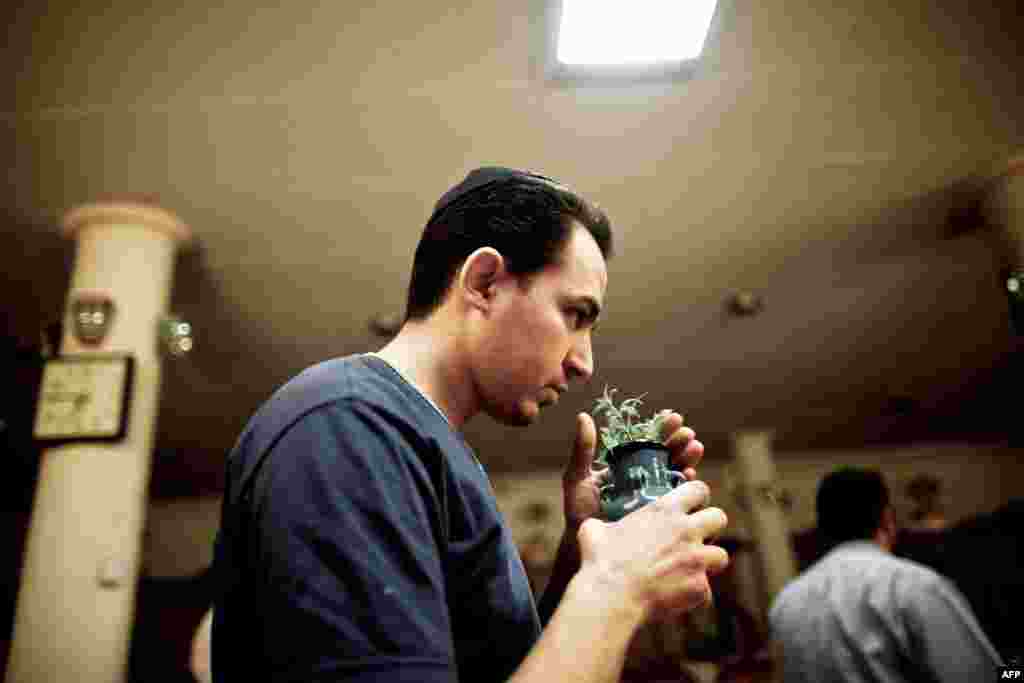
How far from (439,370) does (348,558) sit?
1.10ft

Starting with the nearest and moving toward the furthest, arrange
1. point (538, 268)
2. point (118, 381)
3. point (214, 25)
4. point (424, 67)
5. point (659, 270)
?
point (538, 268) < point (214, 25) < point (424, 67) < point (118, 381) < point (659, 270)

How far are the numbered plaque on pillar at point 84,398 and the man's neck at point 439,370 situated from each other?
5.29 feet

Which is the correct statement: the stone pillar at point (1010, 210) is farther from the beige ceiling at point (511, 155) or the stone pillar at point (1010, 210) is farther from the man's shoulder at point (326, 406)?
the man's shoulder at point (326, 406)

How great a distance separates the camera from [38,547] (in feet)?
6.25

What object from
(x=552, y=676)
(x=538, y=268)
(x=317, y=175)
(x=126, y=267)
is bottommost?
(x=552, y=676)

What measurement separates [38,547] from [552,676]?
6.46 ft

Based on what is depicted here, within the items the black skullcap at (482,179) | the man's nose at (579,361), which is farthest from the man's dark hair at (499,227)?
the man's nose at (579,361)

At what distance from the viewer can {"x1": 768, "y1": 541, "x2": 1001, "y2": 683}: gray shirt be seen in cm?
127

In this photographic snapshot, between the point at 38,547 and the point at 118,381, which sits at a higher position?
the point at 118,381

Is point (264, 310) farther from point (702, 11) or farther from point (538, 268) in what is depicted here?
point (538, 268)

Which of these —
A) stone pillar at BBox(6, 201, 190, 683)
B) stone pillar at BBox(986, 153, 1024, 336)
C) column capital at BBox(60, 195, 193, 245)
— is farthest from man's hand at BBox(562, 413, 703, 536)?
column capital at BBox(60, 195, 193, 245)

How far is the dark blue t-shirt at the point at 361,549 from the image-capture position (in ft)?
1.66

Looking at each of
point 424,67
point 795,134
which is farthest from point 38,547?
point 795,134

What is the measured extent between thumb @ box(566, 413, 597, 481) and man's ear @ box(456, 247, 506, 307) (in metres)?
0.26
